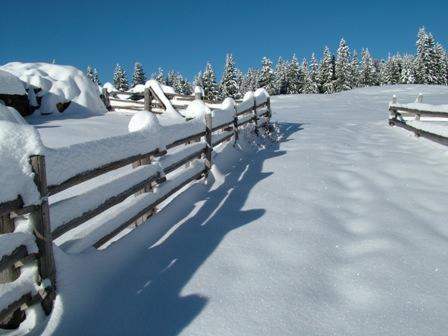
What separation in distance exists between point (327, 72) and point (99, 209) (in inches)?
2722

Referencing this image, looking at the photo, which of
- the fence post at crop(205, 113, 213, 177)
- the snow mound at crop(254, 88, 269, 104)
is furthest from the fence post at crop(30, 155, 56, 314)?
the snow mound at crop(254, 88, 269, 104)

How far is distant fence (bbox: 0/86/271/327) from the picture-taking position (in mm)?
2844

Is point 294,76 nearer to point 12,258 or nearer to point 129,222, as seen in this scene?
point 129,222

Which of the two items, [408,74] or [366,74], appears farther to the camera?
[366,74]

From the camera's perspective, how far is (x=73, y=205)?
361cm

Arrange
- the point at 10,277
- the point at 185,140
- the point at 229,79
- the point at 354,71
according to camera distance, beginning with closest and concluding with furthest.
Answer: the point at 10,277, the point at 185,140, the point at 229,79, the point at 354,71

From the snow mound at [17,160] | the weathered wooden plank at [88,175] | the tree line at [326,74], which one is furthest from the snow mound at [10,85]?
the tree line at [326,74]

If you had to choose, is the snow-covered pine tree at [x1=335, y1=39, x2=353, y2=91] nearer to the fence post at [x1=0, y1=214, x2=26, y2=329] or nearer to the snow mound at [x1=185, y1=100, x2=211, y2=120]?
the snow mound at [x1=185, y1=100, x2=211, y2=120]

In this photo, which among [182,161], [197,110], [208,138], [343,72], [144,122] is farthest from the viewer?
[343,72]

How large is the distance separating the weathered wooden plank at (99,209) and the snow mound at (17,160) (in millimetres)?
534

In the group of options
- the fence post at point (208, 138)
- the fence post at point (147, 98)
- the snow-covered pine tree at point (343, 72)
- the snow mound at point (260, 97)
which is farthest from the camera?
the snow-covered pine tree at point (343, 72)

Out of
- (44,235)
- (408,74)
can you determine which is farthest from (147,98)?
(408,74)

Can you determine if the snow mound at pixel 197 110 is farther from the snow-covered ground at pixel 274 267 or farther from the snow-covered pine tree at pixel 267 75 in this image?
the snow-covered pine tree at pixel 267 75

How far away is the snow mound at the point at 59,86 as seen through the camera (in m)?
17.3
